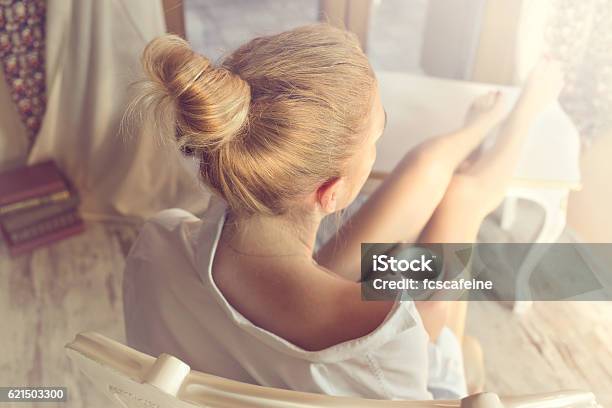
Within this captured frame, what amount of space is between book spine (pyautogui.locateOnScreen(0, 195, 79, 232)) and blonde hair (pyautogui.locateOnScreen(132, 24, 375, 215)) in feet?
3.49

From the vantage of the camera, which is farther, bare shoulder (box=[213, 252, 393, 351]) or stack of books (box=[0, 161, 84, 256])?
stack of books (box=[0, 161, 84, 256])

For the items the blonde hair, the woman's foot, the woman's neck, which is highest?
the blonde hair

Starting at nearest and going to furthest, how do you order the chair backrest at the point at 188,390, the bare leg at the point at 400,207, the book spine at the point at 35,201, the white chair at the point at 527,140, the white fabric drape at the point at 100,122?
the chair backrest at the point at 188,390 → the bare leg at the point at 400,207 → the white chair at the point at 527,140 → the white fabric drape at the point at 100,122 → the book spine at the point at 35,201

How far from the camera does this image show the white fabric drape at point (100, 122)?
149 centimetres

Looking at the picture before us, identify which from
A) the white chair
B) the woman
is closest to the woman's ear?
the woman

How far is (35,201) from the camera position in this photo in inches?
63.6

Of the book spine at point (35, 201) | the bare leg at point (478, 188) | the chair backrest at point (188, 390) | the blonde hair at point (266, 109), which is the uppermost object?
the blonde hair at point (266, 109)

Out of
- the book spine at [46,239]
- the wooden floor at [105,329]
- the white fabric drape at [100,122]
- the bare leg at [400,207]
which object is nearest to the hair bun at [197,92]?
the bare leg at [400,207]

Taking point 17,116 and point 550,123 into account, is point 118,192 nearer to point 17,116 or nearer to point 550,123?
point 17,116

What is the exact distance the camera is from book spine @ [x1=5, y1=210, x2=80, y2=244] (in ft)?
5.39

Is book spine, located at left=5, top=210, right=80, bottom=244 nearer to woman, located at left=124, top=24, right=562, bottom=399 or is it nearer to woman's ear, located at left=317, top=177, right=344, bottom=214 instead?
woman, located at left=124, top=24, right=562, bottom=399

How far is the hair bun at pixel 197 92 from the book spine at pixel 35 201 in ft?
3.52

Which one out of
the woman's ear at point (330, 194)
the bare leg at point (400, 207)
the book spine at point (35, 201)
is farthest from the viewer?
the book spine at point (35, 201)

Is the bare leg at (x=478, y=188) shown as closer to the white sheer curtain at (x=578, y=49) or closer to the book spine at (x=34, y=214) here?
the white sheer curtain at (x=578, y=49)
